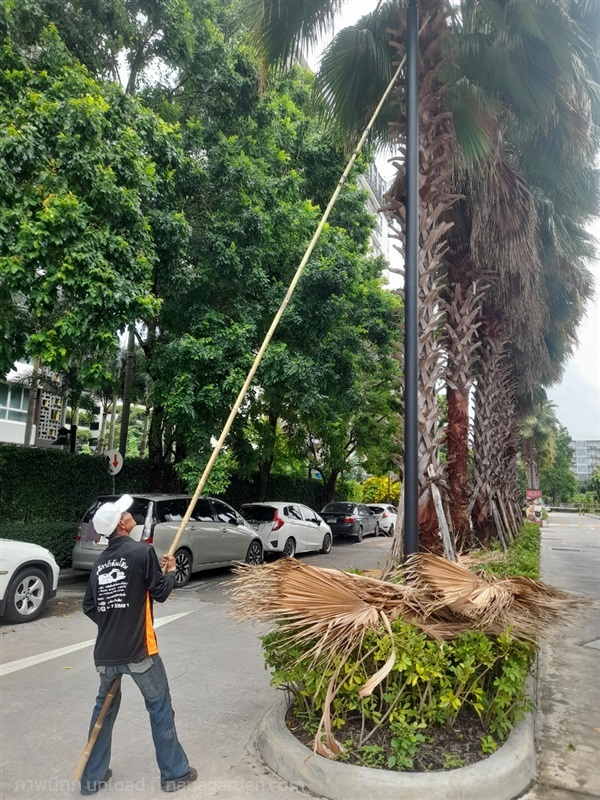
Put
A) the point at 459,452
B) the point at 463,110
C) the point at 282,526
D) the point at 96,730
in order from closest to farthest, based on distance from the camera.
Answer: the point at 96,730 < the point at 463,110 < the point at 459,452 < the point at 282,526

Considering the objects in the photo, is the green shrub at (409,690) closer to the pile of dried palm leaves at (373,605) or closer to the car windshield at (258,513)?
the pile of dried palm leaves at (373,605)

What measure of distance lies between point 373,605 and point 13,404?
27948 mm

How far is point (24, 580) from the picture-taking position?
8.03 m

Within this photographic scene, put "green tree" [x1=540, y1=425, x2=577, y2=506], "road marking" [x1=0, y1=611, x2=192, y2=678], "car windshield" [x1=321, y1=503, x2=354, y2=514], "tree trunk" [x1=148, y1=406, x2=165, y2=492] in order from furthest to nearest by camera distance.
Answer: "green tree" [x1=540, y1=425, x2=577, y2=506]
"car windshield" [x1=321, y1=503, x2=354, y2=514]
"tree trunk" [x1=148, y1=406, x2=165, y2=492]
"road marking" [x1=0, y1=611, x2=192, y2=678]

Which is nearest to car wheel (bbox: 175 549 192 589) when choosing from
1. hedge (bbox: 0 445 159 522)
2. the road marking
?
hedge (bbox: 0 445 159 522)

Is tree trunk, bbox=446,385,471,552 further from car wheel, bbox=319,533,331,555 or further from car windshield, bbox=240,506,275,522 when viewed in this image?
car wheel, bbox=319,533,331,555

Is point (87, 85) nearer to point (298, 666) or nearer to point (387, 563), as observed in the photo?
point (387, 563)

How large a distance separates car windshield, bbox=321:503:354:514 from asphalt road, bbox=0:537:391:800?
14451 mm

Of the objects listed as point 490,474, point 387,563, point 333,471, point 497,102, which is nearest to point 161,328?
point 490,474

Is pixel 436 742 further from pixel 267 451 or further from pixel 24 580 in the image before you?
pixel 267 451

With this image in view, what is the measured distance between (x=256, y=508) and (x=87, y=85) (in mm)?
10060

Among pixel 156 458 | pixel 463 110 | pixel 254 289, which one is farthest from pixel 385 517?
pixel 463 110

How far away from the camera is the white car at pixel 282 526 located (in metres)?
15.3

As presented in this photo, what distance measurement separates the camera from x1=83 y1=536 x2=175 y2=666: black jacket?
3.46 metres
